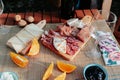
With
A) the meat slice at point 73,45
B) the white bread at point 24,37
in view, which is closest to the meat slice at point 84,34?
the meat slice at point 73,45

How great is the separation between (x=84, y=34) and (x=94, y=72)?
249 mm

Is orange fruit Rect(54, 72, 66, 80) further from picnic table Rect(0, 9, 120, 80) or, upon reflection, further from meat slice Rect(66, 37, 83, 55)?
meat slice Rect(66, 37, 83, 55)

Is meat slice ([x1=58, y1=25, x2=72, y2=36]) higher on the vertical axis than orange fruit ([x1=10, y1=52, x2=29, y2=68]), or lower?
higher

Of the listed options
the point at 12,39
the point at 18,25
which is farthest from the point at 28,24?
the point at 12,39

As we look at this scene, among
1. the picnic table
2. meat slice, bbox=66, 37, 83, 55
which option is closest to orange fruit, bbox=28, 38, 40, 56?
the picnic table

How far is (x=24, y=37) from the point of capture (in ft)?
3.17

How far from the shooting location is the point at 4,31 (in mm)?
1057

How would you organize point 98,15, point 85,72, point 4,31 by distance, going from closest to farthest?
1. point 85,72
2. point 4,31
3. point 98,15

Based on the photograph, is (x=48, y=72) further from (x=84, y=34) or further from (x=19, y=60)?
(x=84, y=34)

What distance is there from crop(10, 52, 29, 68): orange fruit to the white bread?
0.05 m

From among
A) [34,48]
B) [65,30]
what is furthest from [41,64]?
[65,30]

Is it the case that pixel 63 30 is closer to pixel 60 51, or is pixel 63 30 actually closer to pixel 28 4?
pixel 60 51

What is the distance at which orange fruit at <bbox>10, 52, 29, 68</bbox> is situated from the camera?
846 millimetres

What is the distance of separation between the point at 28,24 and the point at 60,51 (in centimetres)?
28
